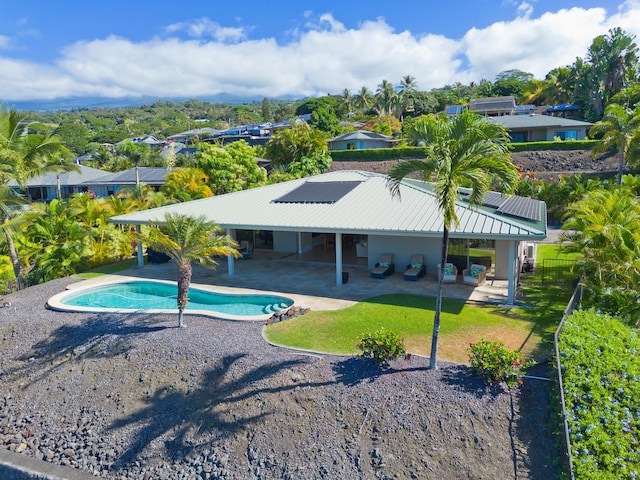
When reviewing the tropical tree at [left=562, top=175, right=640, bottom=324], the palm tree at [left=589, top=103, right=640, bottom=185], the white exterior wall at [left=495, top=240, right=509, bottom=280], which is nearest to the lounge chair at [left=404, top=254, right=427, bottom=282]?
the white exterior wall at [left=495, top=240, right=509, bottom=280]

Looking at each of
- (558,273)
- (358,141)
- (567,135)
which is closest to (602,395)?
(558,273)

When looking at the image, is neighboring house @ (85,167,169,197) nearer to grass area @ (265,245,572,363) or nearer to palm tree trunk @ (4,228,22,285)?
palm tree trunk @ (4,228,22,285)

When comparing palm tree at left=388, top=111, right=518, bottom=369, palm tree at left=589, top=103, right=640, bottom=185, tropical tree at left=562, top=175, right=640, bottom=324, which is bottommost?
tropical tree at left=562, top=175, right=640, bottom=324

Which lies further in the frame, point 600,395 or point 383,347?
point 383,347

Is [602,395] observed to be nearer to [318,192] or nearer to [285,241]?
[318,192]

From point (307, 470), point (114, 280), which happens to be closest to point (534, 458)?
point (307, 470)
